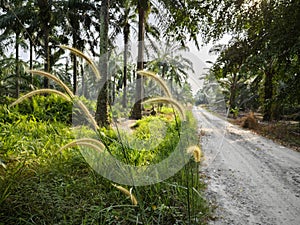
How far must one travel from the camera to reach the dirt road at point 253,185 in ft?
9.46

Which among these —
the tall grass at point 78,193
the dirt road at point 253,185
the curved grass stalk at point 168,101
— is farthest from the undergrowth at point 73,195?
the curved grass stalk at point 168,101

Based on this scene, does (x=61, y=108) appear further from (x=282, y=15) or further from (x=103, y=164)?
(x=282, y=15)

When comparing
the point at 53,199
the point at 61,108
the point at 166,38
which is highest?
the point at 166,38

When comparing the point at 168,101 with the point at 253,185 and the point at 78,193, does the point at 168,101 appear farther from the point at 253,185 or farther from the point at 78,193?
the point at 253,185

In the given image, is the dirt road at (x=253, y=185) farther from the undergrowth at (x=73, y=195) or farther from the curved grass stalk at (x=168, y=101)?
the curved grass stalk at (x=168, y=101)

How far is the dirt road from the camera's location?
113 inches

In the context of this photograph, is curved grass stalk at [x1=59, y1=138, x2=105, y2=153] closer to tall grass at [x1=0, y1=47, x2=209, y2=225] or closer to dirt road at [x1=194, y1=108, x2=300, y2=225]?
tall grass at [x1=0, y1=47, x2=209, y2=225]

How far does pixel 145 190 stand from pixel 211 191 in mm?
1239

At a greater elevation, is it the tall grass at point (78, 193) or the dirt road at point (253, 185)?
the tall grass at point (78, 193)

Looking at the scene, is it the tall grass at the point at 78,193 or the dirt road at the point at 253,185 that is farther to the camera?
the dirt road at the point at 253,185

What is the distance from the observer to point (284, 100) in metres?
7.95

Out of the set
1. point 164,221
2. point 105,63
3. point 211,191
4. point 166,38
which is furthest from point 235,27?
point 164,221

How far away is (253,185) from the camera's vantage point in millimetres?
3945

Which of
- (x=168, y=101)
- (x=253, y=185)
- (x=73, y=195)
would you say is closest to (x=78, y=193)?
(x=73, y=195)
